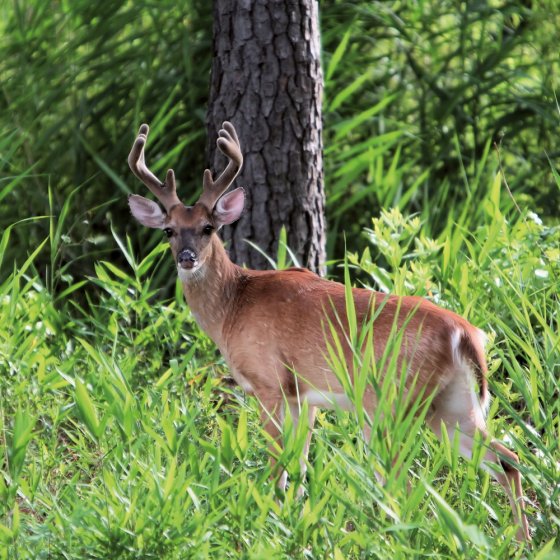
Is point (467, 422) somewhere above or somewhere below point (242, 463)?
below

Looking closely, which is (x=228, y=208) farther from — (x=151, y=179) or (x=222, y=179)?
(x=151, y=179)

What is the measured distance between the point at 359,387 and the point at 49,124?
380 cm

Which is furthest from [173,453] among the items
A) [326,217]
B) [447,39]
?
[447,39]

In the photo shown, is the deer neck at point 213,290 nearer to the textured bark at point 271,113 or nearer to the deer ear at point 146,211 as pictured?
the deer ear at point 146,211

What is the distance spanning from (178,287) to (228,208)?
0.61 meters

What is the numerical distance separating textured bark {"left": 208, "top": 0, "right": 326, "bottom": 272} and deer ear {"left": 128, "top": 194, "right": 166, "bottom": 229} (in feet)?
3.18

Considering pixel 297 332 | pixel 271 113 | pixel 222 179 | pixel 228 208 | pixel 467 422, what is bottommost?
pixel 467 422

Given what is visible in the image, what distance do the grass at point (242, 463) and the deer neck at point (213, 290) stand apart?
0.25 m

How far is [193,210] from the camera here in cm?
451

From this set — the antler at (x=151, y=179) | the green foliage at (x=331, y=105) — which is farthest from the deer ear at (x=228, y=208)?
the green foliage at (x=331, y=105)

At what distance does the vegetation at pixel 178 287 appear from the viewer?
10.4 ft

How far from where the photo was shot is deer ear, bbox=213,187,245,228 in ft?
14.9

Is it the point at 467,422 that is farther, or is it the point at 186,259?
the point at 186,259

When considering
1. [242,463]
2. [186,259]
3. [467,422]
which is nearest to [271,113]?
[186,259]
